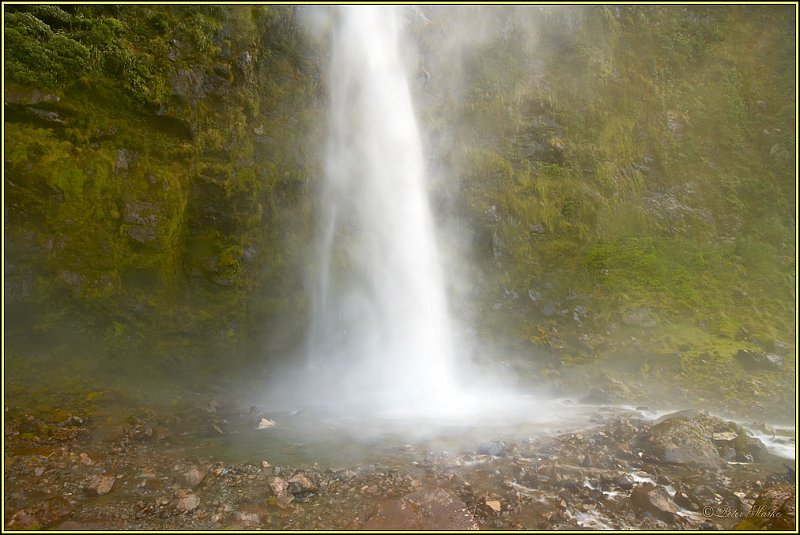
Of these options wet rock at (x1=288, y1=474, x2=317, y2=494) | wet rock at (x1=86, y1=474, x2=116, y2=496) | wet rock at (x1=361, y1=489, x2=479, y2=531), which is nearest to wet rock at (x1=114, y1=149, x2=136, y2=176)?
wet rock at (x1=86, y1=474, x2=116, y2=496)

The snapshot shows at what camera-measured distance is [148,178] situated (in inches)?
463

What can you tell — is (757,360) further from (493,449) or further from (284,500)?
(284,500)

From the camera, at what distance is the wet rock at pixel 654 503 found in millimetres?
6344

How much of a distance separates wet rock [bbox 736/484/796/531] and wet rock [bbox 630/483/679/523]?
805 mm

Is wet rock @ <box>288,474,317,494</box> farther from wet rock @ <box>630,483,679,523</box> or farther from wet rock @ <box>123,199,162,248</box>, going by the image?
wet rock @ <box>123,199,162,248</box>

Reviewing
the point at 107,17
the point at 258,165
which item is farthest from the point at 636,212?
the point at 107,17

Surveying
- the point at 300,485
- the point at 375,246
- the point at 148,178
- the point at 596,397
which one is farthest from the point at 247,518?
the point at 375,246

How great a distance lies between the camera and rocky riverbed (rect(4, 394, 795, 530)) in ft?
20.5

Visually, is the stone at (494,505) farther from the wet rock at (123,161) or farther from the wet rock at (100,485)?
the wet rock at (123,161)

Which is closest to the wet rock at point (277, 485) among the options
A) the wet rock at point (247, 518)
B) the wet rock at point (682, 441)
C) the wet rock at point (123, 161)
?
the wet rock at point (247, 518)

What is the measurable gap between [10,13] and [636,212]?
2261 centimetres

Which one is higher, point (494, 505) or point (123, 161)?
point (123, 161)

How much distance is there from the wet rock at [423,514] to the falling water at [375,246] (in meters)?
6.66

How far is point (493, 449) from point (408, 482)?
2.32m
